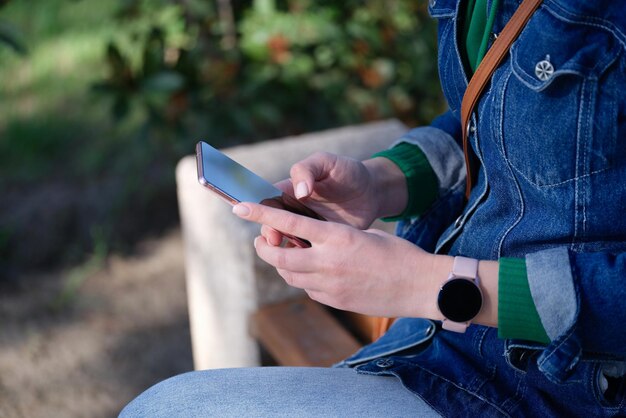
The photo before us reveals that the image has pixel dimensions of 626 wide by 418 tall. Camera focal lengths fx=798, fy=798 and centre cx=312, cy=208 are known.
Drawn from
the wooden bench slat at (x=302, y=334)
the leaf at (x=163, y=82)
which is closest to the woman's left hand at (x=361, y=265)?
the wooden bench slat at (x=302, y=334)

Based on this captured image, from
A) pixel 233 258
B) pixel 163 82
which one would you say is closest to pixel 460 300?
pixel 233 258

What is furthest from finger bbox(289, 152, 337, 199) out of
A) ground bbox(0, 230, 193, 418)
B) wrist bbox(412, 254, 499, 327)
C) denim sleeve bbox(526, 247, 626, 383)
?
ground bbox(0, 230, 193, 418)

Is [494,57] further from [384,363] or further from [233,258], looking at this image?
[233,258]

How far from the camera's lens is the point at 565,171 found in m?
1.05

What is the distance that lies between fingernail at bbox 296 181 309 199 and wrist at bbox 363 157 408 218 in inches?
6.9

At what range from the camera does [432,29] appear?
312cm

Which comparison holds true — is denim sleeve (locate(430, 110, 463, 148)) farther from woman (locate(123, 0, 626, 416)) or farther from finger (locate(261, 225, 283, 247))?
finger (locate(261, 225, 283, 247))

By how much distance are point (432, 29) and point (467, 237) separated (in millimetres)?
2050

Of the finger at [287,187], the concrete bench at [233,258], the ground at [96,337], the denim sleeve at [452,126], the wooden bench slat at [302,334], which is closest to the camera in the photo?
the finger at [287,187]

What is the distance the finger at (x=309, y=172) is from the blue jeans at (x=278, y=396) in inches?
11.3

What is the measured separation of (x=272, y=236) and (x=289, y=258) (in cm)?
10

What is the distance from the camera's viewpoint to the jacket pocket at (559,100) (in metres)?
1.00

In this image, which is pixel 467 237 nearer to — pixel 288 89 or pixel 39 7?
pixel 288 89

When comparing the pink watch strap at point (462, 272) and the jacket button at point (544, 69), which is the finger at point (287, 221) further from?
the jacket button at point (544, 69)
